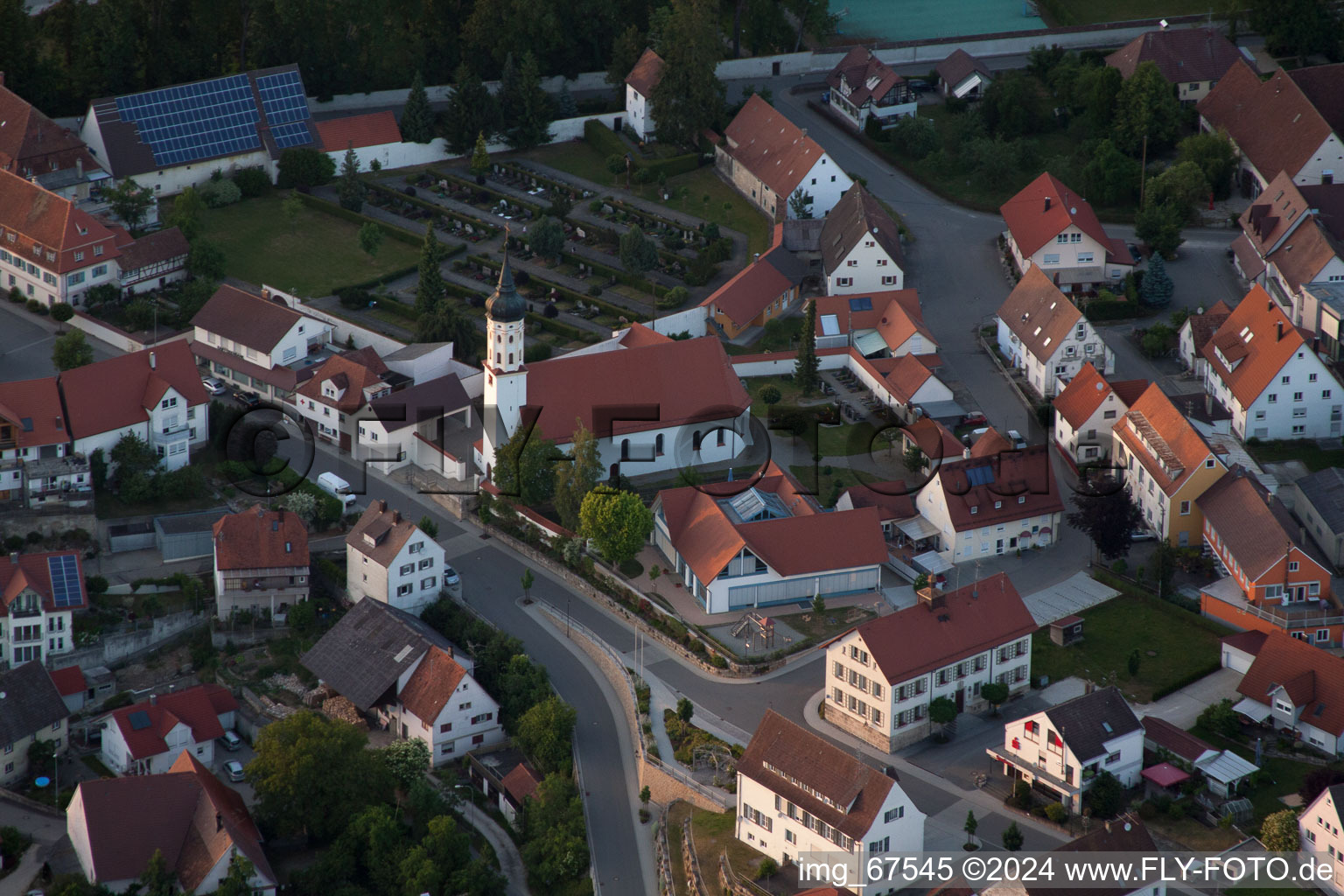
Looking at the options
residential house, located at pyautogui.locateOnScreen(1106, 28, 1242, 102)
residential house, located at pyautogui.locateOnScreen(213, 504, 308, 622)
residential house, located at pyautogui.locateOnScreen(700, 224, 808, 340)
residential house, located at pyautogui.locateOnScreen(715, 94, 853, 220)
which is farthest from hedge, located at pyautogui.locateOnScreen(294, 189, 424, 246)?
residential house, located at pyautogui.locateOnScreen(1106, 28, 1242, 102)

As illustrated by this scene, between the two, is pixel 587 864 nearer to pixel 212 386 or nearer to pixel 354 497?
pixel 354 497

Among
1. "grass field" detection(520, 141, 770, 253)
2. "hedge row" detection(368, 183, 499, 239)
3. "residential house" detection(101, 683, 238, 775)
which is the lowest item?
"residential house" detection(101, 683, 238, 775)

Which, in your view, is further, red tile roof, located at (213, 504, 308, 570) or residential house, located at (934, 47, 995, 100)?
residential house, located at (934, 47, 995, 100)

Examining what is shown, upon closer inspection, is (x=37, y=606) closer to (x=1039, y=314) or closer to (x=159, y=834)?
(x=159, y=834)

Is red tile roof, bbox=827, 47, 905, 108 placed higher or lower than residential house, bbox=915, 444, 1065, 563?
higher

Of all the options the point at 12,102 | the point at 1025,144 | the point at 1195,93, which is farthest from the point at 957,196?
the point at 12,102

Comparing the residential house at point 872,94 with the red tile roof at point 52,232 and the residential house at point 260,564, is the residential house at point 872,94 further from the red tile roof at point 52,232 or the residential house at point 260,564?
the residential house at point 260,564

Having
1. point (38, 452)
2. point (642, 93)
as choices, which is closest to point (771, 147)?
point (642, 93)

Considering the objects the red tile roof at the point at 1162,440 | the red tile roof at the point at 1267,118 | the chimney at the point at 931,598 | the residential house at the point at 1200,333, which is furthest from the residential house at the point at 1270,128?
the chimney at the point at 931,598

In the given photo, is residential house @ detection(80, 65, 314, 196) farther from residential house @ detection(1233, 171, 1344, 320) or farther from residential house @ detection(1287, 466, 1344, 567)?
residential house @ detection(1287, 466, 1344, 567)
